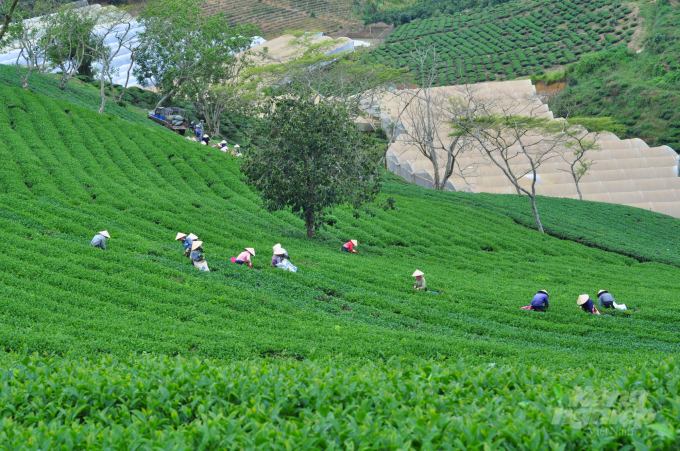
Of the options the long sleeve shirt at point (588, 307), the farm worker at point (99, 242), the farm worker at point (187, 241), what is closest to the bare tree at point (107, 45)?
the farm worker at point (187, 241)

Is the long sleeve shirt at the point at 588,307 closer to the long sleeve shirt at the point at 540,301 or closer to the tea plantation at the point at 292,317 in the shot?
the tea plantation at the point at 292,317

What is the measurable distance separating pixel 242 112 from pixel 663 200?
41434 mm

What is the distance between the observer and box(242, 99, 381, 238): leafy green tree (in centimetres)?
2361

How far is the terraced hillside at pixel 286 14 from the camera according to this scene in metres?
107

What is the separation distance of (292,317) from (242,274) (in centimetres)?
370

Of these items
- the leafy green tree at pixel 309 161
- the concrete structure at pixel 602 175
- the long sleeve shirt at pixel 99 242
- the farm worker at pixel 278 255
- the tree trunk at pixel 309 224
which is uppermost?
the concrete structure at pixel 602 175

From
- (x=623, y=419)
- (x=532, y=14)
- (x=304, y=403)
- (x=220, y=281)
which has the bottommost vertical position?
(x=220, y=281)

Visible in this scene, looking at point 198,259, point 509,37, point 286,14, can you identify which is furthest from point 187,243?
point 286,14

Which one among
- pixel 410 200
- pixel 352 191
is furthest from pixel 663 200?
pixel 352 191

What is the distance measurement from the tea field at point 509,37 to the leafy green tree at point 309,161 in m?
60.7

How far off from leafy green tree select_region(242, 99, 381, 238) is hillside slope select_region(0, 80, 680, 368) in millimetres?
2221

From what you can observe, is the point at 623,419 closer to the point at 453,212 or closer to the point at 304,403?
the point at 304,403

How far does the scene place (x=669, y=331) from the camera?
16.2 metres

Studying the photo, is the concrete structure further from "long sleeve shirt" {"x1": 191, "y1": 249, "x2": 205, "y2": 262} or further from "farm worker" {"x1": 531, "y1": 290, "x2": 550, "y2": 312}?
"long sleeve shirt" {"x1": 191, "y1": 249, "x2": 205, "y2": 262}
